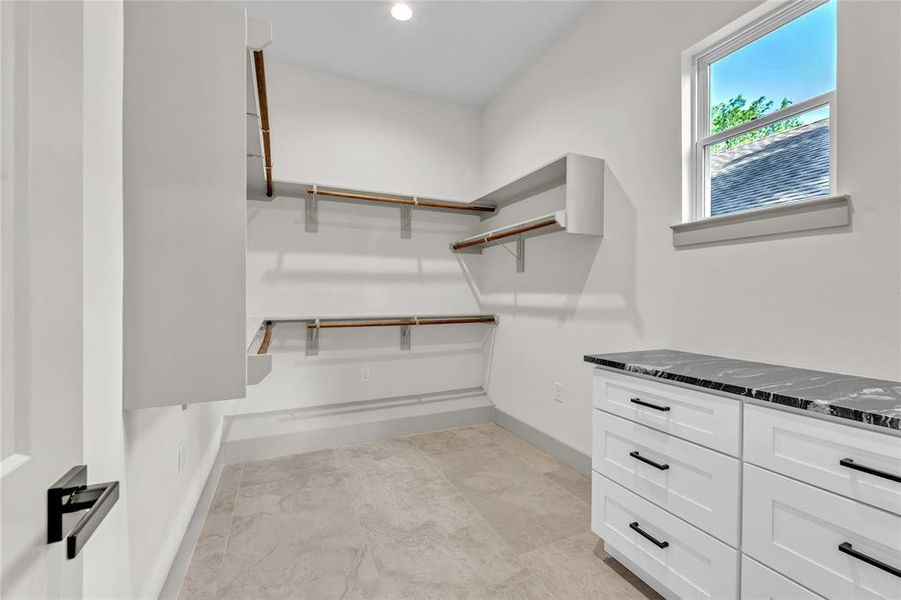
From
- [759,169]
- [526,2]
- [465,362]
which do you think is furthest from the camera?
[465,362]

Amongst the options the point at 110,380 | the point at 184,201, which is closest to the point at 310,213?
the point at 184,201

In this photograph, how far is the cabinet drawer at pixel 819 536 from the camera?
911 millimetres

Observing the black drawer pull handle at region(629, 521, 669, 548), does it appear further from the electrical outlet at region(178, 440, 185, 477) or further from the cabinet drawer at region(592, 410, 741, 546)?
Answer: the electrical outlet at region(178, 440, 185, 477)

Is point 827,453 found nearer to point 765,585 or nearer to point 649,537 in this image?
point 765,585

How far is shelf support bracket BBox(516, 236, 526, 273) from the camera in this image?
3115 millimetres

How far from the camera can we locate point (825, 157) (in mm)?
1500

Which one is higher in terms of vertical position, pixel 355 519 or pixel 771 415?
pixel 771 415

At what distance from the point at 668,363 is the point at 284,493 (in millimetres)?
2116

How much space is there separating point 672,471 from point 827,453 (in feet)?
1.56

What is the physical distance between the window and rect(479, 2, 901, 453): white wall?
9 centimetres

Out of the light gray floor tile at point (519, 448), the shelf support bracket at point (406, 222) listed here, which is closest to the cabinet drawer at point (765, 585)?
the light gray floor tile at point (519, 448)

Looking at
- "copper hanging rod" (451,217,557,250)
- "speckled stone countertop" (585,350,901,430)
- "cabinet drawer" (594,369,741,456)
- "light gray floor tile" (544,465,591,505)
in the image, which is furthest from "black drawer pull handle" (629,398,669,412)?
"copper hanging rod" (451,217,557,250)

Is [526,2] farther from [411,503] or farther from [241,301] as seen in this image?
[411,503]

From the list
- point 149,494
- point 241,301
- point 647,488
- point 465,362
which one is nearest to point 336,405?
point 465,362
